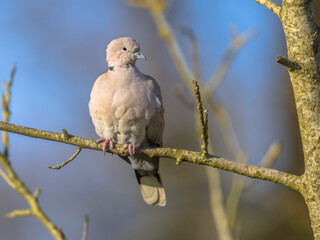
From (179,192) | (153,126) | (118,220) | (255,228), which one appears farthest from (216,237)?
(153,126)

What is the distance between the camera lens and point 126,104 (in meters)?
3.46

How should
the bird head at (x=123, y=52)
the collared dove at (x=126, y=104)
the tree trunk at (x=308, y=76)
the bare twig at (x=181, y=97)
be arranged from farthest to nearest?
the bird head at (x=123, y=52)
the collared dove at (x=126, y=104)
the bare twig at (x=181, y=97)
the tree trunk at (x=308, y=76)

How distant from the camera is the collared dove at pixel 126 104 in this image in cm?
347

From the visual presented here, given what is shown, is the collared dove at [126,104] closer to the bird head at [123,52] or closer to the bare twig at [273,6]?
the bird head at [123,52]

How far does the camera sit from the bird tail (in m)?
4.15

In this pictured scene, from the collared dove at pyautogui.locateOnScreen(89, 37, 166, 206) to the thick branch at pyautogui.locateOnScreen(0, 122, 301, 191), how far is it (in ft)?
1.53

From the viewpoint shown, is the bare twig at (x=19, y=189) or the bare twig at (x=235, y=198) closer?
the bare twig at (x=19, y=189)

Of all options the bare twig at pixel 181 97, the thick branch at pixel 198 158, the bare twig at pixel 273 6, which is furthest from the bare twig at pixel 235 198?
the bare twig at pixel 273 6

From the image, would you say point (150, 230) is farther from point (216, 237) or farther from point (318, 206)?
point (318, 206)

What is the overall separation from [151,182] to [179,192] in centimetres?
Result: 314

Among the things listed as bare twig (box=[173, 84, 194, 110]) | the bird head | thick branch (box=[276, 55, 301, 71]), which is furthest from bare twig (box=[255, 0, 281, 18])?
→ the bird head

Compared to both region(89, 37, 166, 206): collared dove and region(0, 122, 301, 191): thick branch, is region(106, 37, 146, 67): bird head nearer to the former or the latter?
region(89, 37, 166, 206): collared dove

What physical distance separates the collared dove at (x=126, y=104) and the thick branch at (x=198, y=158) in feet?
1.53

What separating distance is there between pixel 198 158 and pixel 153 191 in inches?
66.4
